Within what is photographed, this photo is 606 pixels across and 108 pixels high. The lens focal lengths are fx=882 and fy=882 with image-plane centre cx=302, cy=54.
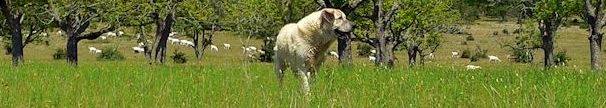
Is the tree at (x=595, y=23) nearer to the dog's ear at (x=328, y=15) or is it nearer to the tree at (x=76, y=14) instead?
the dog's ear at (x=328, y=15)

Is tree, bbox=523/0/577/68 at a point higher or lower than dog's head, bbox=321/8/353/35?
lower

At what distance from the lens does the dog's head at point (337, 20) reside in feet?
34.6

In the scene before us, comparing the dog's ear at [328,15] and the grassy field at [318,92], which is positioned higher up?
the dog's ear at [328,15]

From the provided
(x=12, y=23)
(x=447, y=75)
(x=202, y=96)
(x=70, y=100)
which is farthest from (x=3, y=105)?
(x=12, y=23)

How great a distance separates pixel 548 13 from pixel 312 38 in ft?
94.8

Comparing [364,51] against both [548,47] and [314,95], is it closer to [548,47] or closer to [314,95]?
[548,47]

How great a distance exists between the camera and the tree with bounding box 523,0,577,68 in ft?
117

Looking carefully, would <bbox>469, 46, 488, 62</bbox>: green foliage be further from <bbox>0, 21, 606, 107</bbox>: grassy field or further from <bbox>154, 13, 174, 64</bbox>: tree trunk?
<bbox>0, 21, 606, 107</bbox>: grassy field

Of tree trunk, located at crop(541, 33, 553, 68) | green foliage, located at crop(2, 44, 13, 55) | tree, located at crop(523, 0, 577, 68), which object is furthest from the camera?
green foliage, located at crop(2, 44, 13, 55)

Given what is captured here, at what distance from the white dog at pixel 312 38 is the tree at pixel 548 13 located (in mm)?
25219

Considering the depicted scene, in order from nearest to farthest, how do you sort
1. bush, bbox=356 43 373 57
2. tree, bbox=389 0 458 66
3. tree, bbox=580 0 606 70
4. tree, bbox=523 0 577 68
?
tree, bbox=580 0 606 70 < tree, bbox=523 0 577 68 < tree, bbox=389 0 458 66 < bush, bbox=356 43 373 57

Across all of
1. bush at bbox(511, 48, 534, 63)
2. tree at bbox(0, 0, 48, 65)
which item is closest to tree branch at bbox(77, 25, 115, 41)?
tree at bbox(0, 0, 48, 65)

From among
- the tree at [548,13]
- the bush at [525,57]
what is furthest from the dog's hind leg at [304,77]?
the tree at [548,13]

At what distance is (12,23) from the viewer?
28.9m
